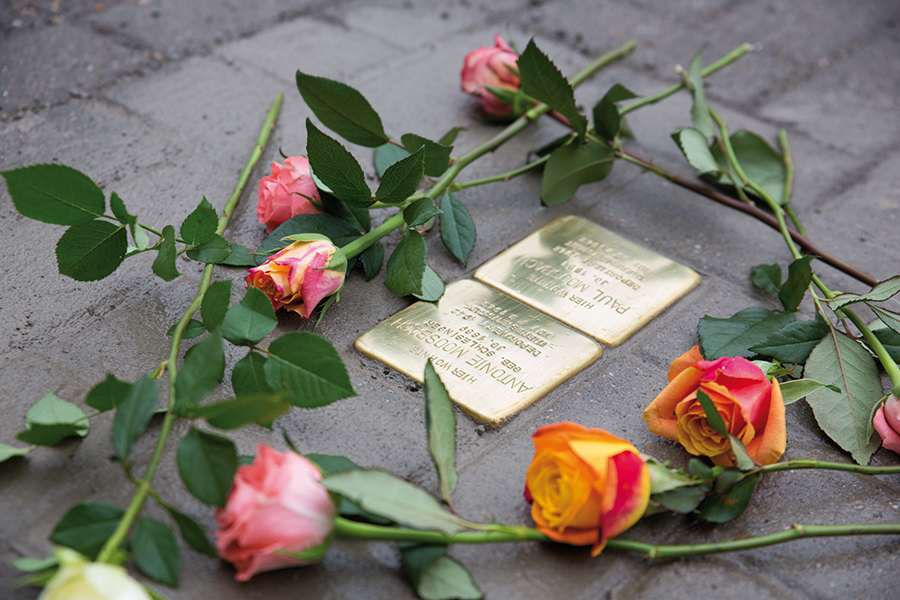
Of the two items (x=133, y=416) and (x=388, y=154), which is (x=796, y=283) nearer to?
(x=388, y=154)

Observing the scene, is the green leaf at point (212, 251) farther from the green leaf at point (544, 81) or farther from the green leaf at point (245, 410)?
the green leaf at point (544, 81)

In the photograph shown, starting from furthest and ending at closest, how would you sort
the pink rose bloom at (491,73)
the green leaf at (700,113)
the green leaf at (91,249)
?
1. the pink rose bloom at (491,73)
2. the green leaf at (700,113)
3. the green leaf at (91,249)

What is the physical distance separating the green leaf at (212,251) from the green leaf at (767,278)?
0.97 metres

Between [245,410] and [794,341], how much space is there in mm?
843

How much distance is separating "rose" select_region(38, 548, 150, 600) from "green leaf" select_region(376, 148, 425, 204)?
657 millimetres

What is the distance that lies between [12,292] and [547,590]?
102cm

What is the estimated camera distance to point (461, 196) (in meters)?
1.61

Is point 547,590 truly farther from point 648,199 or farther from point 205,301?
point 648,199

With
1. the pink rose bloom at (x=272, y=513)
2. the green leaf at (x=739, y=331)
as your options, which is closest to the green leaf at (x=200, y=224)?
the pink rose bloom at (x=272, y=513)

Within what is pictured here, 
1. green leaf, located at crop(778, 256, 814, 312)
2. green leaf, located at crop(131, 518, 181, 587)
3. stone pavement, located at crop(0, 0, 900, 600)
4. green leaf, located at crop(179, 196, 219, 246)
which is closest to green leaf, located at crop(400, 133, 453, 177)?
stone pavement, located at crop(0, 0, 900, 600)

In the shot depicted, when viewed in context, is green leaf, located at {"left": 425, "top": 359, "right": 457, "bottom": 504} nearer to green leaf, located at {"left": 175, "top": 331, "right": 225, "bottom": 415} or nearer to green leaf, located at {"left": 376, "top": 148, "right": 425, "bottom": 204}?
green leaf, located at {"left": 175, "top": 331, "right": 225, "bottom": 415}

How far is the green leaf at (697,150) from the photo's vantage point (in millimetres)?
1469

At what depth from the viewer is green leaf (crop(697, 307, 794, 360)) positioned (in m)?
1.16

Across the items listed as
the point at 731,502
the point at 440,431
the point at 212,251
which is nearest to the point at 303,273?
the point at 212,251
